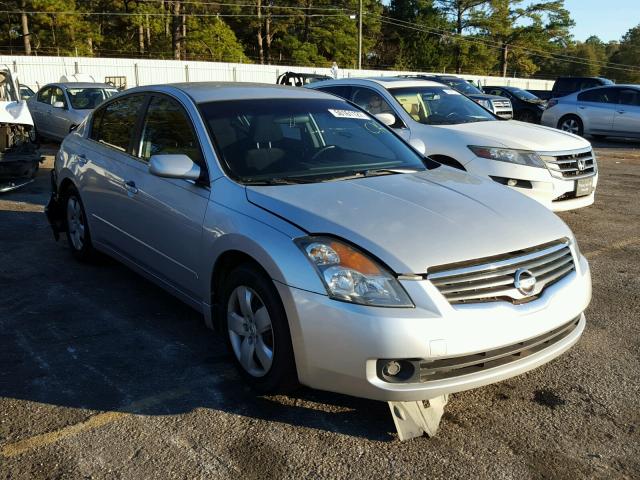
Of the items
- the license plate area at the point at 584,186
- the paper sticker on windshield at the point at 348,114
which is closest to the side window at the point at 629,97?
the license plate area at the point at 584,186

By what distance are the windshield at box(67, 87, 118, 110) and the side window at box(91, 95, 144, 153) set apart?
9037 mm

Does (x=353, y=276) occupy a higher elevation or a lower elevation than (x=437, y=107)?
lower

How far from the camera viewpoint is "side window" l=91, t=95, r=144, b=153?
16.0 feet

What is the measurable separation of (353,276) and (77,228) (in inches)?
146

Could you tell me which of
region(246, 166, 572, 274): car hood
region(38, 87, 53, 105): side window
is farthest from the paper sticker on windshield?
region(38, 87, 53, 105): side window

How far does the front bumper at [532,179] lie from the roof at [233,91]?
8.19ft

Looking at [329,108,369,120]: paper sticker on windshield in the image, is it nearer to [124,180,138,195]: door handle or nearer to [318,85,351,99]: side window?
[124,180,138,195]: door handle

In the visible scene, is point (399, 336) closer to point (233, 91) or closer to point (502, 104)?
point (233, 91)

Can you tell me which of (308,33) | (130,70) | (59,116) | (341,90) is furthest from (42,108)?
(308,33)

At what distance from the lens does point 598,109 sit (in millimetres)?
16344

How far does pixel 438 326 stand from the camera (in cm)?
279

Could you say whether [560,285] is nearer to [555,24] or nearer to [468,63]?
[468,63]

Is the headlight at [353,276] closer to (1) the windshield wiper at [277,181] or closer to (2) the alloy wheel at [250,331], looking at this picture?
(2) the alloy wheel at [250,331]

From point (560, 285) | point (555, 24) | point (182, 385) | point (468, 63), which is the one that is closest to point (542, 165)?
point (560, 285)
